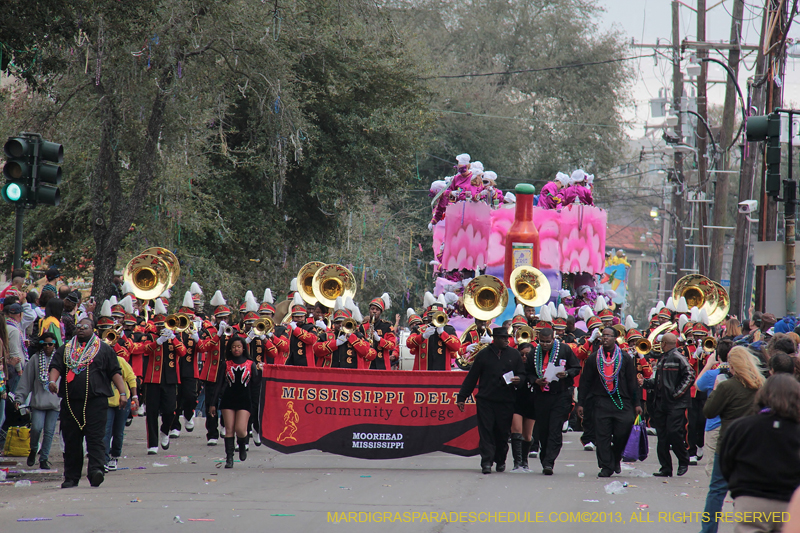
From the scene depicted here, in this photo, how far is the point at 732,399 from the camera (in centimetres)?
740

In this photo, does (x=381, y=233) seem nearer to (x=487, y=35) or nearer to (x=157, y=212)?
(x=487, y=35)

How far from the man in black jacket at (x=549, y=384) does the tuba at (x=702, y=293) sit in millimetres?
8294

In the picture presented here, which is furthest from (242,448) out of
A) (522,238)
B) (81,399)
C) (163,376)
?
(522,238)

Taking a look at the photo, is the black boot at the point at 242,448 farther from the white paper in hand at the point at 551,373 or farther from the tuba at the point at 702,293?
the tuba at the point at 702,293

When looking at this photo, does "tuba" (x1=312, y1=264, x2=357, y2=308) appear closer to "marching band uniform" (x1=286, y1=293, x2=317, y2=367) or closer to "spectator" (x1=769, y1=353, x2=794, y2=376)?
"marching band uniform" (x1=286, y1=293, x2=317, y2=367)

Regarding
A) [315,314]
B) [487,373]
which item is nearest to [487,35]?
[315,314]

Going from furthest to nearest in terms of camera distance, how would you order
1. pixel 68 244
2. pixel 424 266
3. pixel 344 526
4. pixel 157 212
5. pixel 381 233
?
pixel 424 266 < pixel 381 233 < pixel 68 244 < pixel 157 212 < pixel 344 526

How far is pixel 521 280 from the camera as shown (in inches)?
836

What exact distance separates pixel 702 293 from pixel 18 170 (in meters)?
13.6

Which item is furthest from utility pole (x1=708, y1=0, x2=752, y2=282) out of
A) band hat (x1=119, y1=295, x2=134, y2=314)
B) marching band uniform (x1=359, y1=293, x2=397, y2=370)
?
band hat (x1=119, y1=295, x2=134, y2=314)

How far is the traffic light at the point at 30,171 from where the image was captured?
10578 mm

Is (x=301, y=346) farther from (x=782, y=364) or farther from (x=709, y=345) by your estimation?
(x=782, y=364)

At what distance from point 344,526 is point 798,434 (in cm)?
383

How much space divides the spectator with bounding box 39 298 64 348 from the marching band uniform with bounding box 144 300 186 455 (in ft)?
4.96
